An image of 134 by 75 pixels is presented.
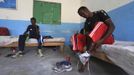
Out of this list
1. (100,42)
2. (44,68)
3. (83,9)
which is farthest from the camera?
(44,68)

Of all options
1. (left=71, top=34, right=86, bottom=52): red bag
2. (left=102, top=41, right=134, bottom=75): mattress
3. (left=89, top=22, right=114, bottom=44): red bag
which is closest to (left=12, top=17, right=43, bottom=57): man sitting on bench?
(left=71, top=34, right=86, bottom=52): red bag

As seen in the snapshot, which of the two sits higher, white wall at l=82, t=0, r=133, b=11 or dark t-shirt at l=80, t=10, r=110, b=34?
white wall at l=82, t=0, r=133, b=11

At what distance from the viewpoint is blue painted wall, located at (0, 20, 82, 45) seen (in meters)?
5.66

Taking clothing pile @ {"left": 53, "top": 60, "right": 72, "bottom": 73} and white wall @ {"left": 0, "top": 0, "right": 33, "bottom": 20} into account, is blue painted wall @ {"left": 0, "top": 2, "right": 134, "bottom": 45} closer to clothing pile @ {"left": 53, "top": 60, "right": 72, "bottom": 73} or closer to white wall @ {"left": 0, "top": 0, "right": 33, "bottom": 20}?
white wall @ {"left": 0, "top": 0, "right": 33, "bottom": 20}

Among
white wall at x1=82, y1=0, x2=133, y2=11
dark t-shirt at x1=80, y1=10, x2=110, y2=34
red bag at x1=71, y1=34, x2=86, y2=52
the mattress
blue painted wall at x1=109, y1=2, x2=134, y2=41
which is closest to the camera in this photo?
the mattress

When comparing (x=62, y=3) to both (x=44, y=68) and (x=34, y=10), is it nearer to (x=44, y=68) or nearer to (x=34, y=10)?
(x=34, y=10)

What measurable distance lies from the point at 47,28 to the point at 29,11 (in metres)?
0.80

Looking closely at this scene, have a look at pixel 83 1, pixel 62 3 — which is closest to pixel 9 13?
pixel 62 3

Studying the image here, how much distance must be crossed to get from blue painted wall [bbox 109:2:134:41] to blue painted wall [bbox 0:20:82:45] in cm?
246

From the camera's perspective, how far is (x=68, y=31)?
6234 mm

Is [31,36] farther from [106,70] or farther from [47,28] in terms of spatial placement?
[106,70]

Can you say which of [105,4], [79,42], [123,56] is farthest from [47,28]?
[123,56]

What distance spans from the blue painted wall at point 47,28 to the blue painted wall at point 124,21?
8.08 feet

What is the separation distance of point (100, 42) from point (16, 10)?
13.4 ft
